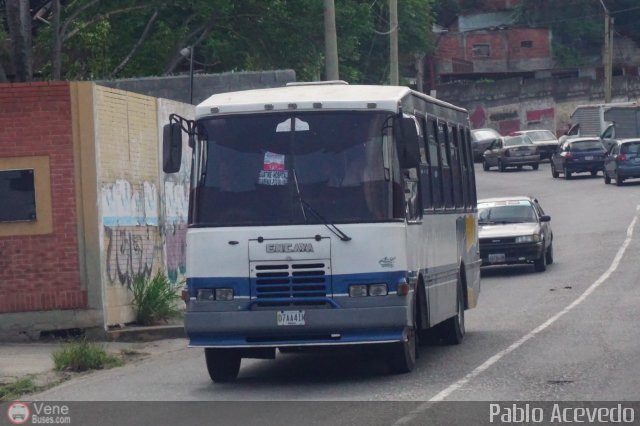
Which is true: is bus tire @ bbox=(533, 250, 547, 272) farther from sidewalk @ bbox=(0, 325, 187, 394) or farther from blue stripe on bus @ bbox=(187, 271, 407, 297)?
blue stripe on bus @ bbox=(187, 271, 407, 297)

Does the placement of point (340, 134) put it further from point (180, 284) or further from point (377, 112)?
point (180, 284)

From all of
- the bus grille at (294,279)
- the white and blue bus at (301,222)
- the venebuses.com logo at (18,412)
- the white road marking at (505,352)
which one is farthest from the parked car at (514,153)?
the venebuses.com logo at (18,412)

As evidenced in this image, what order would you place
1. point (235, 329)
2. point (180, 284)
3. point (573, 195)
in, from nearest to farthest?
1. point (235, 329)
2. point (180, 284)
3. point (573, 195)

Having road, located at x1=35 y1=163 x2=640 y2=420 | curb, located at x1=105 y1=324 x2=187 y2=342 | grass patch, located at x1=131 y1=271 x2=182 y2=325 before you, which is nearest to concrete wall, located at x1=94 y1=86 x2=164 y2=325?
grass patch, located at x1=131 y1=271 x2=182 y2=325

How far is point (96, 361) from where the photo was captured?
49.5ft

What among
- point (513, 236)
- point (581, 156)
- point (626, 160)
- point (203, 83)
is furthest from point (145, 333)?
point (581, 156)

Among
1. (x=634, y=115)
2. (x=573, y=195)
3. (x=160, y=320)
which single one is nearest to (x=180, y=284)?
(x=160, y=320)

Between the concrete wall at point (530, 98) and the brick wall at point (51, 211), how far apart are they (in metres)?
62.5

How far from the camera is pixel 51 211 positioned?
695 inches

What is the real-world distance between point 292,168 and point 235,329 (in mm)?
1643

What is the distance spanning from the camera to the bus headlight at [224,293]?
12.7m

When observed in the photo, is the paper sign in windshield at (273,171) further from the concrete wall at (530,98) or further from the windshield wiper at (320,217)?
the concrete wall at (530,98)

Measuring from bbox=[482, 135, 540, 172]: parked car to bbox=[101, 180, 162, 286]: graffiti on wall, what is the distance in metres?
36.9

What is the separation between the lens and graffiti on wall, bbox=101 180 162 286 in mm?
18172
